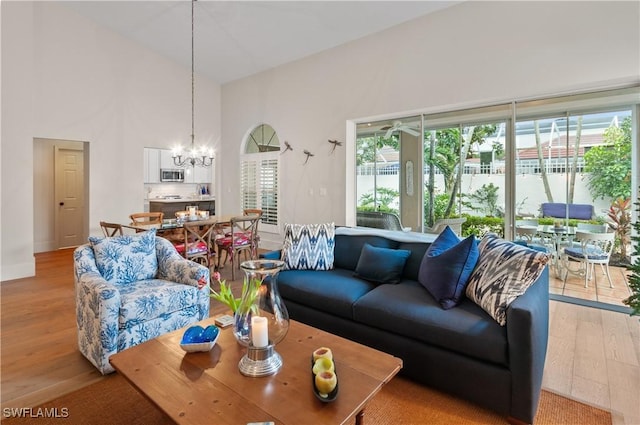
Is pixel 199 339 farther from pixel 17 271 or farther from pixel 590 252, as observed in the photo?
pixel 17 271

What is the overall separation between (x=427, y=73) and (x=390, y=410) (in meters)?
4.23

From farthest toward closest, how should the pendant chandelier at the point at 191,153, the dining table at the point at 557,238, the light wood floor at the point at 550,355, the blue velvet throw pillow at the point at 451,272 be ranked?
the pendant chandelier at the point at 191,153 < the dining table at the point at 557,238 < the blue velvet throw pillow at the point at 451,272 < the light wood floor at the point at 550,355

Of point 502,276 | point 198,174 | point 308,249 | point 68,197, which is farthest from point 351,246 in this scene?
point 68,197

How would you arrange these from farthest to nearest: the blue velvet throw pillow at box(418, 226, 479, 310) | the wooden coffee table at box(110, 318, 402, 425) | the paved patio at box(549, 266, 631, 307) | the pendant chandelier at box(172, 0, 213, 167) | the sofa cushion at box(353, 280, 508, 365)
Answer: the pendant chandelier at box(172, 0, 213, 167), the paved patio at box(549, 266, 631, 307), the blue velvet throw pillow at box(418, 226, 479, 310), the sofa cushion at box(353, 280, 508, 365), the wooden coffee table at box(110, 318, 402, 425)

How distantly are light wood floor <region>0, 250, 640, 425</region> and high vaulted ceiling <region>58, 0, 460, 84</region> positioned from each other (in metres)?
4.10

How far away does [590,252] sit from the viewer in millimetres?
4074

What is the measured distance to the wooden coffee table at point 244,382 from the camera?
1275mm

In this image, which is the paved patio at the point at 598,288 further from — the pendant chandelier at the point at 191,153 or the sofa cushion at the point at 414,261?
the pendant chandelier at the point at 191,153

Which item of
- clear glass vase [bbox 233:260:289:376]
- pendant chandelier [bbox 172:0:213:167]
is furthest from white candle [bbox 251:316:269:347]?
pendant chandelier [bbox 172:0:213:167]

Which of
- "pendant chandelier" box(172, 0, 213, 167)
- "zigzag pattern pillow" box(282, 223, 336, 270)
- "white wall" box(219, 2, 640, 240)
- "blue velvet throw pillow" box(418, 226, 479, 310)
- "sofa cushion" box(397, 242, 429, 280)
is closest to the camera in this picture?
"blue velvet throw pillow" box(418, 226, 479, 310)

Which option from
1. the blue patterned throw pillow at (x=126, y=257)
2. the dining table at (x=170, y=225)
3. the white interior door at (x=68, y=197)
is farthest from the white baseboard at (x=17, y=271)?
the blue patterned throw pillow at (x=126, y=257)

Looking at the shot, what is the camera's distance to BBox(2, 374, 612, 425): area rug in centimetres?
189

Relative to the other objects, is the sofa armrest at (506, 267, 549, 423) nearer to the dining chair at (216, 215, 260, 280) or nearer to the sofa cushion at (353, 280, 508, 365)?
the sofa cushion at (353, 280, 508, 365)

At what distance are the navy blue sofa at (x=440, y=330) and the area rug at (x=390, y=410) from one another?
9cm
